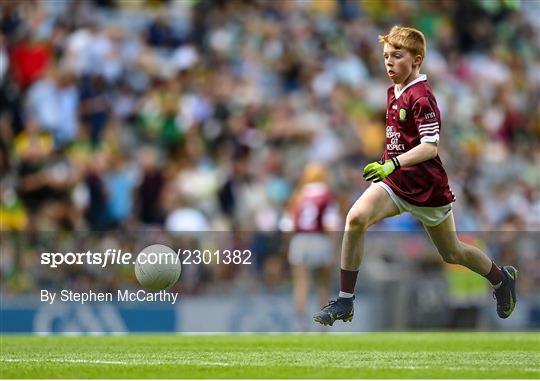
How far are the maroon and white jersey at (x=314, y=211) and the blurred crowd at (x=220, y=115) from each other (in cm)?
63

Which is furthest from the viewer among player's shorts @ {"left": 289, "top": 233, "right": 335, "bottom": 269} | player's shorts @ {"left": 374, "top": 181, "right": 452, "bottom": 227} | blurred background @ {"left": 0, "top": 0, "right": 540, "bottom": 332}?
player's shorts @ {"left": 289, "top": 233, "right": 335, "bottom": 269}

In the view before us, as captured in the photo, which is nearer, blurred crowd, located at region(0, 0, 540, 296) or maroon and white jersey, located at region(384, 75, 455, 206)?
maroon and white jersey, located at region(384, 75, 455, 206)

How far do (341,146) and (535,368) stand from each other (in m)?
10.5

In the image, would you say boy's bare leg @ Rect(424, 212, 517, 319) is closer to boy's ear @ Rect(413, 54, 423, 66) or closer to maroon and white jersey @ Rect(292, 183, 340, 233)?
boy's ear @ Rect(413, 54, 423, 66)

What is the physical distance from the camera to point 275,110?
1920cm

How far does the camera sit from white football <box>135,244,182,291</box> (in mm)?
12461

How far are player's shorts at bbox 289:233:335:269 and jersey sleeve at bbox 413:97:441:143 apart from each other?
6.43 metres

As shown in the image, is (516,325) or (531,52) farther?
(531,52)

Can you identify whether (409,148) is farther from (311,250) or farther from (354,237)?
(311,250)

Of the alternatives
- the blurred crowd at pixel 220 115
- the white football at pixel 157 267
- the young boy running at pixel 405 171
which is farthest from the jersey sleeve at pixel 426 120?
the blurred crowd at pixel 220 115

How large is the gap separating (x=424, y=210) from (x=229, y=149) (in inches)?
324

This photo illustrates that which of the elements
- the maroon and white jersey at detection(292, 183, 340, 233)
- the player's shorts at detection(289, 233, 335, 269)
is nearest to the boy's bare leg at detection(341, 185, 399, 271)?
the player's shorts at detection(289, 233, 335, 269)

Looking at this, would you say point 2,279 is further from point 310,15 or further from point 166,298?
point 310,15

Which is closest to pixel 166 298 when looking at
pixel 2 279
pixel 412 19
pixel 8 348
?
pixel 2 279
